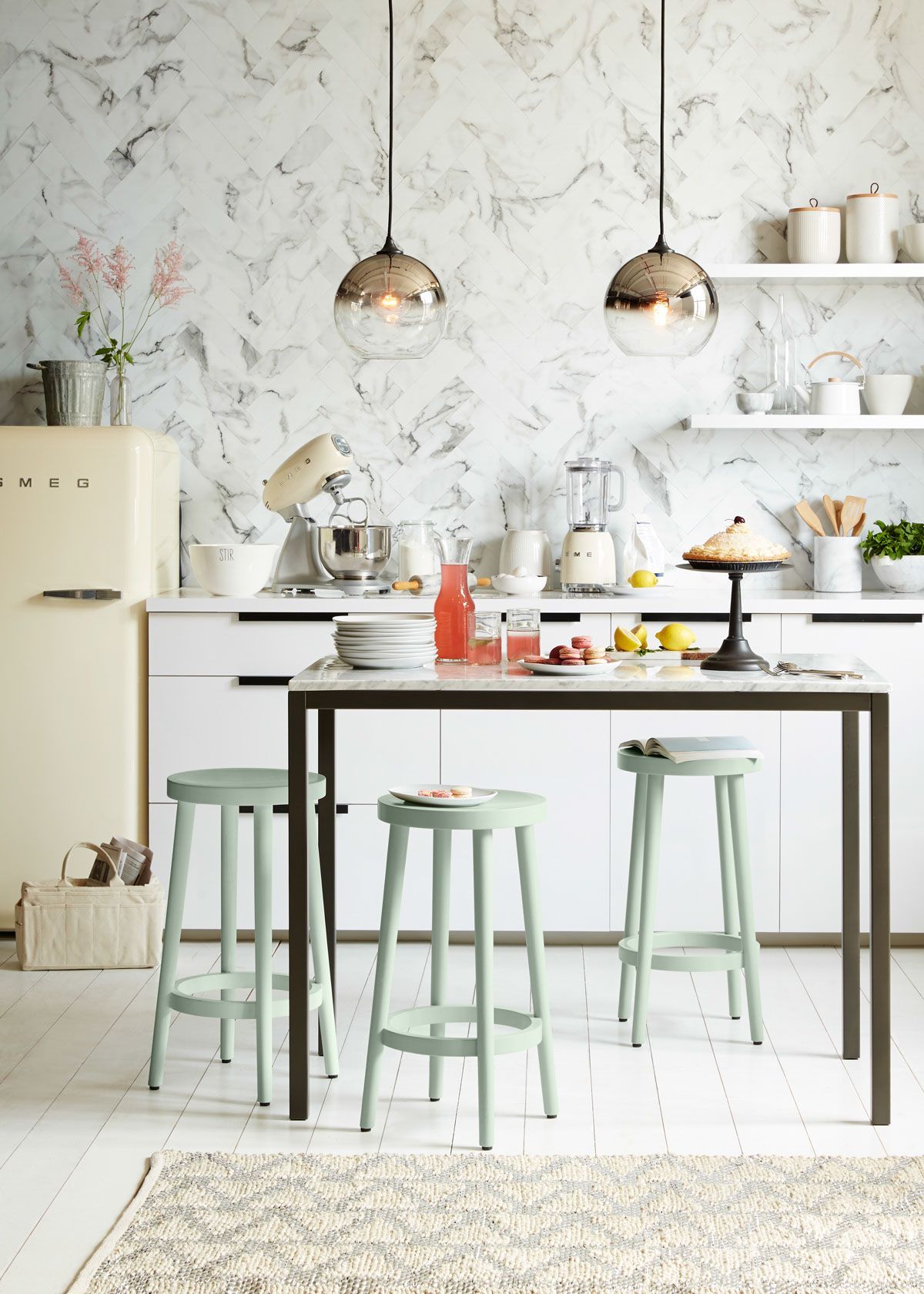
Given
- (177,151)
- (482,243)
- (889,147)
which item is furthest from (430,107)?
(889,147)

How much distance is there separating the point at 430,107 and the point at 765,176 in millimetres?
1110

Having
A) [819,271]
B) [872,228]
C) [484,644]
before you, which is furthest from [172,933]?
[872,228]

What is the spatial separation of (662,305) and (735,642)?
0.72 m

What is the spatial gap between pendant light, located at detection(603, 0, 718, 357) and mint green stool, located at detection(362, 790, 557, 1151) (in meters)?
0.94

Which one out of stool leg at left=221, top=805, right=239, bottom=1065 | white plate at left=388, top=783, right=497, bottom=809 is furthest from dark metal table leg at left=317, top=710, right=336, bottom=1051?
white plate at left=388, top=783, right=497, bottom=809

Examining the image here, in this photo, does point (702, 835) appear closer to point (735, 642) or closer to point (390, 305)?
point (735, 642)

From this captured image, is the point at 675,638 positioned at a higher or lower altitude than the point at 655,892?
higher

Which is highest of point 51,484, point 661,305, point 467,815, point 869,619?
point 661,305

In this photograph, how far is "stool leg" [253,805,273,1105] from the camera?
290 cm

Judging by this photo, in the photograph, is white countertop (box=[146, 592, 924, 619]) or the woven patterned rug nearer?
the woven patterned rug

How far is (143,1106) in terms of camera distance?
2.93m

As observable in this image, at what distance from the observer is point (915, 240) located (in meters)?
4.45

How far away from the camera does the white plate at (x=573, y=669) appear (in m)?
2.85

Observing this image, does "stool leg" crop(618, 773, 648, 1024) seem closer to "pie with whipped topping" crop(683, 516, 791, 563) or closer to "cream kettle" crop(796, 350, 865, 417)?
"pie with whipped topping" crop(683, 516, 791, 563)
